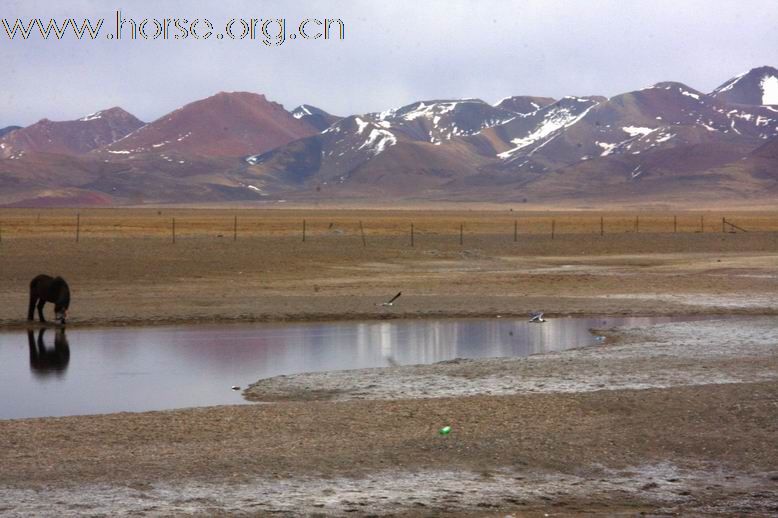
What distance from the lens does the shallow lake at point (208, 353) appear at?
1480 cm

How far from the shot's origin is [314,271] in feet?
114

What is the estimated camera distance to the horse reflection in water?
55.7 feet

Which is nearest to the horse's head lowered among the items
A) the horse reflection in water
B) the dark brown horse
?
the dark brown horse

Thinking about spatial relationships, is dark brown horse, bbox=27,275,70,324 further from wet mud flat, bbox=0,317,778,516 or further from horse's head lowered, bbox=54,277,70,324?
wet mud flat, bbox=0,317,778,516

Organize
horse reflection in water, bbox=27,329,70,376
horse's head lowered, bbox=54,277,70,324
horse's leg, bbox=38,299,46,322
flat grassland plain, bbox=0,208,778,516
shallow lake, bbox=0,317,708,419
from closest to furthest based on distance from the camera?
flat grassland plain, bbox=0,208,778,516 → shallow lake, bbox=0,317,708,419 → horse reflection in water, bbox=27,329,70,376 → horse's head lowered, bbox=54,277,70,324 → horse's leg, bbox=38,299,46,322

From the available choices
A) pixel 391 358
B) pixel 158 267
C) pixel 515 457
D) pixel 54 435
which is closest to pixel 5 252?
pixel 158 267

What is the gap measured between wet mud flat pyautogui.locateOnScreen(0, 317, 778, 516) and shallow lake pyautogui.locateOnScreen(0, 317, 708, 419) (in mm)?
1455

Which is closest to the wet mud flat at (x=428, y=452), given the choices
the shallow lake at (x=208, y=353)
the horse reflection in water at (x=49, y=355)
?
the shallow lake at (x=208, y=353)

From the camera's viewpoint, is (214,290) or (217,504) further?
(214,290)

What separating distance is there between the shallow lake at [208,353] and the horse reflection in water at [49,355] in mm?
17

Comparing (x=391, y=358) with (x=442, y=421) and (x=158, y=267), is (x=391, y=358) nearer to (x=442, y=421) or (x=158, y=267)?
(x=442, y=421)

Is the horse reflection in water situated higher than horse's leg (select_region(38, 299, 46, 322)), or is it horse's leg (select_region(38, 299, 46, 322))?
horse's leg (select_region(38, 299, 46, 322))

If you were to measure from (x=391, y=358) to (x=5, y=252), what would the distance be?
23.5 m

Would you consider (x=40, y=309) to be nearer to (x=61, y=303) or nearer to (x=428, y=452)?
(x=61, y=303)
